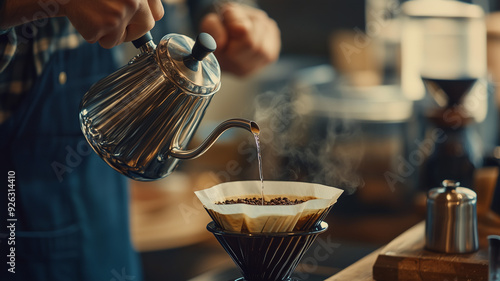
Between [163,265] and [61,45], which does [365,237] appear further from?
[61,45]

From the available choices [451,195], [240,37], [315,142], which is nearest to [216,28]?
[240,37]

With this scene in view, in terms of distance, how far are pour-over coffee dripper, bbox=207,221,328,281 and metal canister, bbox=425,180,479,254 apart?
461 millimetres

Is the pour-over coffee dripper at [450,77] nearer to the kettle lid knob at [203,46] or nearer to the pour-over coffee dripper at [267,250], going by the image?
the pour-over coffee dripper at [267,250]

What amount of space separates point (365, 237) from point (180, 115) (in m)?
3.14

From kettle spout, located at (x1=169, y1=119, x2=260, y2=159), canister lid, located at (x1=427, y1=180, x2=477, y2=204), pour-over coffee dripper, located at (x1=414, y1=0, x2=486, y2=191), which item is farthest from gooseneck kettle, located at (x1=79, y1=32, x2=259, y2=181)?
pour-over coffee dripper, located at (x1=414, y1=0, x2=486, y2=191)

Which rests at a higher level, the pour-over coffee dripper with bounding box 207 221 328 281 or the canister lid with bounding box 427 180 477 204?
the pour-over coffee dripper with bounding box 207 221 328 281

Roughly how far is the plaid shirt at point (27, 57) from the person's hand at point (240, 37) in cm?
36

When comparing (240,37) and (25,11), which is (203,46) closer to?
(25,11)

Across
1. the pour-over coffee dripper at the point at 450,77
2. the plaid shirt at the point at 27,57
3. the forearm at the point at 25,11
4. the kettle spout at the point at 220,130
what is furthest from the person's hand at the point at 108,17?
the pour-over coffee dripper at the point at 450,77

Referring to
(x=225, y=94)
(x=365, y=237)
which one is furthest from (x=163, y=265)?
(x=225, y=94)

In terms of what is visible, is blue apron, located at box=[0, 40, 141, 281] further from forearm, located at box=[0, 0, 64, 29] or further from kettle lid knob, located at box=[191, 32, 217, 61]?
kettle lid knob, located at box=[191, 32, 217, 61]

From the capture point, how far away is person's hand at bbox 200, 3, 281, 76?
1.60 m

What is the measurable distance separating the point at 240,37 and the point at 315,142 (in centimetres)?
348

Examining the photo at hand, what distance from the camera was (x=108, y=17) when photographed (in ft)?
3.17
